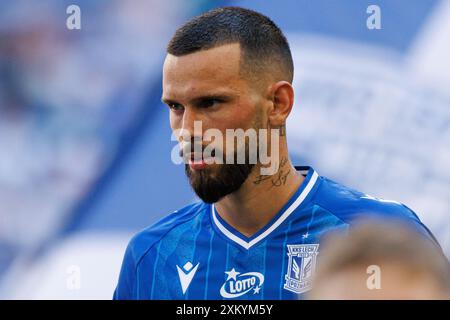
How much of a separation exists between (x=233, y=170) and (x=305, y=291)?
509 millimetres

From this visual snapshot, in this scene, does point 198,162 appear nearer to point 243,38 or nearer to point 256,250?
point 256,250

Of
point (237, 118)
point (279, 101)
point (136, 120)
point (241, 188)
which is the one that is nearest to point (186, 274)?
point (241, 188)

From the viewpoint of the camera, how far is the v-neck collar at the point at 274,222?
276 centimetres

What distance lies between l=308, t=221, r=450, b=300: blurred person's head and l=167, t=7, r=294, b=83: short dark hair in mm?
1139

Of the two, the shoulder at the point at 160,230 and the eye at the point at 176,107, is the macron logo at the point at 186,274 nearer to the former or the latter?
the shoulder at the point at 160,230

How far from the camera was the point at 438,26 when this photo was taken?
14.7 feet

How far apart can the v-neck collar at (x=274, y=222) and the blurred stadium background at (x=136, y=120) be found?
1.66 m

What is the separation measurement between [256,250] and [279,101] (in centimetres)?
57

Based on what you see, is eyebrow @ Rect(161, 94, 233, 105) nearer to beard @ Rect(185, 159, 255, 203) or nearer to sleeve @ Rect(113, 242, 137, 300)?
beard @ Rect(185, 159, 255, 203)

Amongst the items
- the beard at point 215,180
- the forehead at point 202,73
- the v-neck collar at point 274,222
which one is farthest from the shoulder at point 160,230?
the forehead at point 202,73

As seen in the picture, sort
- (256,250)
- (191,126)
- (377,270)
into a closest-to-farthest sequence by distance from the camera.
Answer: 1. (377,270)
2. (191,126)
3. (256,250)

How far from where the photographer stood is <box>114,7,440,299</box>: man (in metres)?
2.62

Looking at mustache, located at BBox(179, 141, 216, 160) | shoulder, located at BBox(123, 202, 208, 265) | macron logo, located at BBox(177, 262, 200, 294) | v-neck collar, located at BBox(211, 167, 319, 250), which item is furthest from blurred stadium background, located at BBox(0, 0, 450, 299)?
mustache, located at BBox(179, 141, 216, 160)

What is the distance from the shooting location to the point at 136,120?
4.78 meters
